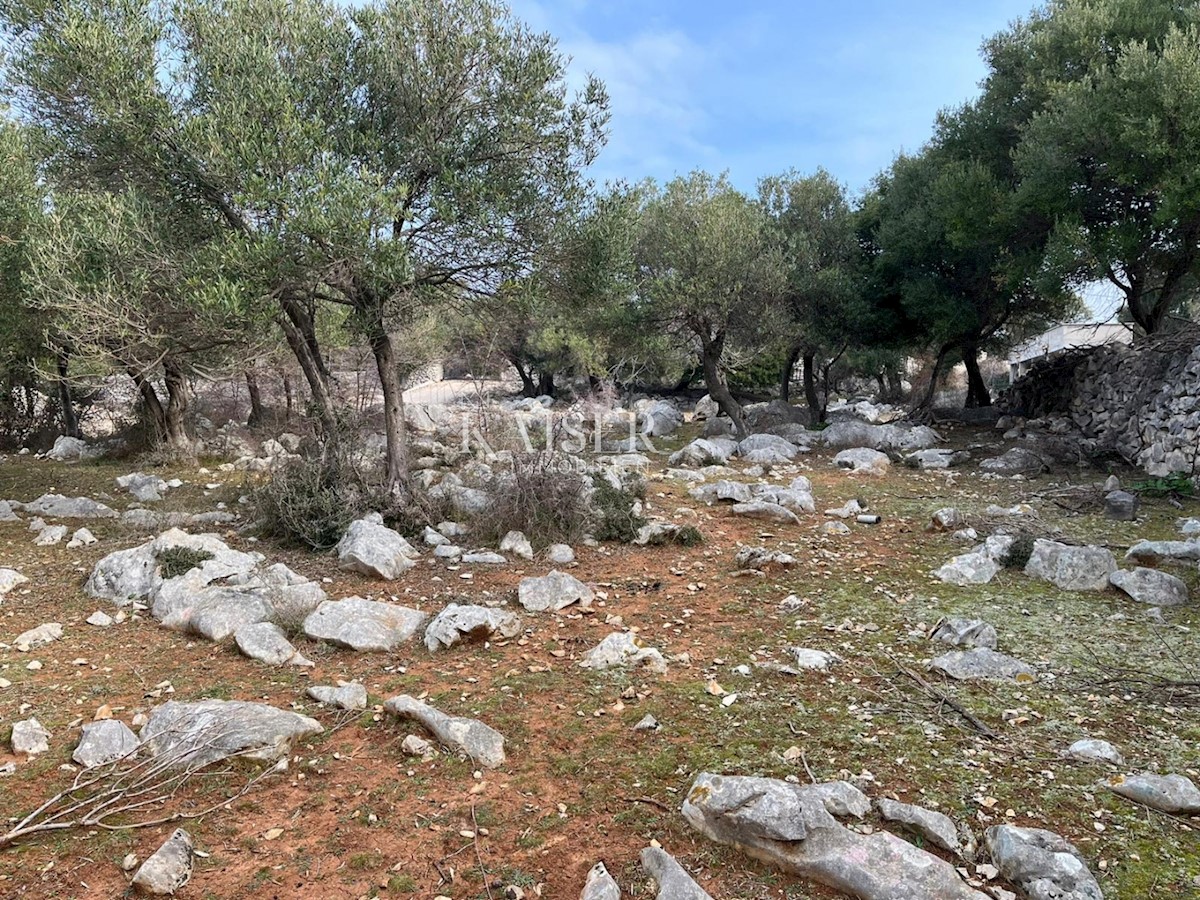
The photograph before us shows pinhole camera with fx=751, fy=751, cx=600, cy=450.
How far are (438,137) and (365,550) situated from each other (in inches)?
199

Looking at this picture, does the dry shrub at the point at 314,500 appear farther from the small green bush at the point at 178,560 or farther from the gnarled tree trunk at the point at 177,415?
the gnarled tree trunk at the point at 177,415

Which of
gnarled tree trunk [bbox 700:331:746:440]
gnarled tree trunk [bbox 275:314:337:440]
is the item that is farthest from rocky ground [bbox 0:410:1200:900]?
gnarled tree trunk [bbox 700:331:746:440]

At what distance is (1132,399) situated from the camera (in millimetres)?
15086

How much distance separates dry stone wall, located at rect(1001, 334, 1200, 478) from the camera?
12719 millimetres

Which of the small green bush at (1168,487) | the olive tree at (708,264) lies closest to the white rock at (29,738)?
the small green bush at (1168,487)

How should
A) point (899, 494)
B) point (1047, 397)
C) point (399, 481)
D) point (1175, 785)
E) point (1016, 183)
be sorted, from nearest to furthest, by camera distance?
point (1175, 785) < point (399, 481) < point (899, 494) < point (1016, 183) < point (1047, 397)

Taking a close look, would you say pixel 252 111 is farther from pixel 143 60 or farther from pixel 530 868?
pixel 530 868

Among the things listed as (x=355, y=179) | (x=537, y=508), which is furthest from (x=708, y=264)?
(x=355, y=179)

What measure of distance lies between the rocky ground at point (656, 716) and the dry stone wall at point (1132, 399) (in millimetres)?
4852

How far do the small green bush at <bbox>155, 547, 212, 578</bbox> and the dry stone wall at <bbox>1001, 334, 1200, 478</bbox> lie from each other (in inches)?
553

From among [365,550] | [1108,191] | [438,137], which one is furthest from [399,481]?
[1108,191]

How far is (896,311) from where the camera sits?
21.2m

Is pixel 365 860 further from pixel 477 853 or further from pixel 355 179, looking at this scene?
pixel 355 179

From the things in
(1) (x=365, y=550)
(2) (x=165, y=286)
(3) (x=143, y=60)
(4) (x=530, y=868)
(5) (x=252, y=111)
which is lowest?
(4) (x=530, y=868)
